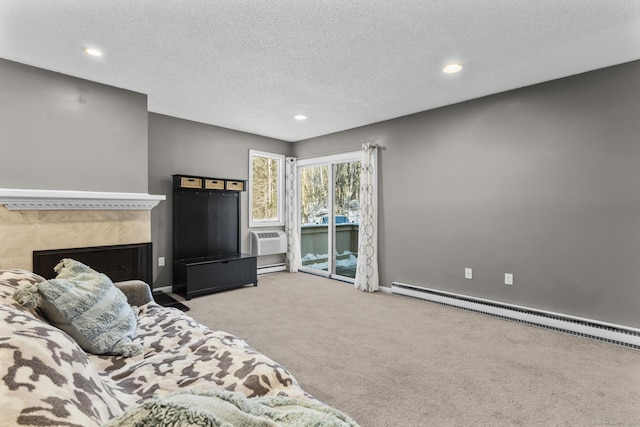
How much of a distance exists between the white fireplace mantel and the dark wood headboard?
1.36 ft

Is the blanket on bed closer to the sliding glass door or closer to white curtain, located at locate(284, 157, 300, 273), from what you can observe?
the sliding glass door

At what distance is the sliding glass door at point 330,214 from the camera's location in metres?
5.16

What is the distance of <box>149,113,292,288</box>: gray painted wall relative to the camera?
4.30 m

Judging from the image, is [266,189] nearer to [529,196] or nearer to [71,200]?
[71,200]

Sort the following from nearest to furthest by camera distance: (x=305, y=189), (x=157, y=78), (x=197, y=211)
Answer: (x=157, y=78) → (x=197, y=211) → (x=305, y=189)

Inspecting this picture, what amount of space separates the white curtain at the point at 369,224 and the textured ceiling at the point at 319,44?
1.11m

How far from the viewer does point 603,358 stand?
8.21ft

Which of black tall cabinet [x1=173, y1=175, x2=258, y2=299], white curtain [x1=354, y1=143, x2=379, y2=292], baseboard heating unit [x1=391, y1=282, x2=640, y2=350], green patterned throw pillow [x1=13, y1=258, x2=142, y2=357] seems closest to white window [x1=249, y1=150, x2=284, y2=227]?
black tall cabinet [x1=173, y1=175, x2=258, y2=299]

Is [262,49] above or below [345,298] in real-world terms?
above

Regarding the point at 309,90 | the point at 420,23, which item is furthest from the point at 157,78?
the point at 420,23

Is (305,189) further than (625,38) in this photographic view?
Yes

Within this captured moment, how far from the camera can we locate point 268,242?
5457 mm

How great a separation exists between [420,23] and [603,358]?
2967 mm

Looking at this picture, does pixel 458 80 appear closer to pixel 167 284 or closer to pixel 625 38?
pixel 625 38
